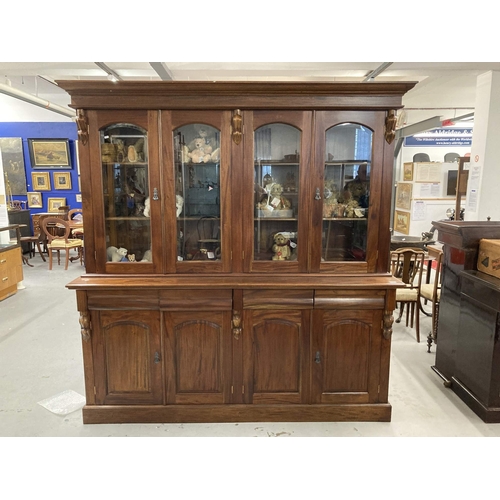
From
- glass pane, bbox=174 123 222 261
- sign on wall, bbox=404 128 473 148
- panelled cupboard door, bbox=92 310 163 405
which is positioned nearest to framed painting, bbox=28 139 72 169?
glass pane, bbox=174 123 222 261

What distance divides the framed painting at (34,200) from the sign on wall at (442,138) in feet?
30.7

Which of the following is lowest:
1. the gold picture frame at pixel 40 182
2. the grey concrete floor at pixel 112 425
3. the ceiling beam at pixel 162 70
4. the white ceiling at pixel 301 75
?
the grey concrete floor at pixel 112 425

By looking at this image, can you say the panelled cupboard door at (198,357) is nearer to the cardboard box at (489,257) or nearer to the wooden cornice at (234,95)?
the wooden cornice at (234,95)

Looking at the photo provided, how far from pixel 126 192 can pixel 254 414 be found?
1.77m

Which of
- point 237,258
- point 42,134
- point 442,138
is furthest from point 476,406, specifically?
point 42,134

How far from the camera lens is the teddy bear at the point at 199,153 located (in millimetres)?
2592

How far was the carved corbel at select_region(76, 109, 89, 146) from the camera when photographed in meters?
2.41

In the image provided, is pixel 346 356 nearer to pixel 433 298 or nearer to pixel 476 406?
pixel 476 406

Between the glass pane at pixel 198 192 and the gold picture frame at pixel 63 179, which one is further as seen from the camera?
the gold picture frame at pixel 63 179

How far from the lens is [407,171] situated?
31.1 ft

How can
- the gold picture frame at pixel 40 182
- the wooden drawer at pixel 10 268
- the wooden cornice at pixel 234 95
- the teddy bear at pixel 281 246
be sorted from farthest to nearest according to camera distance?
1. the gold picture frame at pixel 40 182
2. the wooden drawer at pixel 10 268
3. the teddy bear at pixel 281 246
4. the wooden cornice at pixel 234 95

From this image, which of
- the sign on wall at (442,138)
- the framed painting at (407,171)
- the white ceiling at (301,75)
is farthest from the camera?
the sign on wall at (442,138)

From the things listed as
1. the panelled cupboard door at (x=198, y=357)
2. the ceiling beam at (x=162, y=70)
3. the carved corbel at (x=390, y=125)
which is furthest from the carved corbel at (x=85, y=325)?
the ceiling beam at (x=162, y=70)
